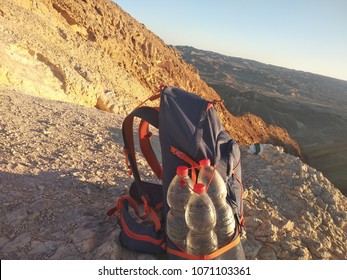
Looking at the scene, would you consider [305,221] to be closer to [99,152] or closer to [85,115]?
[99,152]

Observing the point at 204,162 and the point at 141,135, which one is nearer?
the point at 204,162

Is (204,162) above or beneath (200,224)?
above

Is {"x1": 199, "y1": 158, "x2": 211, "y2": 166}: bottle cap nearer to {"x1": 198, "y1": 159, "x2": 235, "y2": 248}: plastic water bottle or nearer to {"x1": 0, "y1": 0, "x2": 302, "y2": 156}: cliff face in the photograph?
{"x1": 198, "y1": 159, "x2": 235, "y2": 248}: plastic water bottle

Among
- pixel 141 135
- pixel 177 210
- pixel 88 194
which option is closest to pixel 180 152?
pixel 177 210

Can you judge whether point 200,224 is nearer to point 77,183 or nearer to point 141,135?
point 141,135

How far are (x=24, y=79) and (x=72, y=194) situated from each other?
17.3 ft

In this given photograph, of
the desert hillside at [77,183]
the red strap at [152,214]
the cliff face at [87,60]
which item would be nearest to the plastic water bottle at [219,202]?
→ the red strap at [152,214]

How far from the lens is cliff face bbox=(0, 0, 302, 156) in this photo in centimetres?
823

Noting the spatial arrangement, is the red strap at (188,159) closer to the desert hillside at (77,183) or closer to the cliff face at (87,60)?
the desert hillside at (77,183)

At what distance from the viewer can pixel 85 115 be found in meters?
5.72

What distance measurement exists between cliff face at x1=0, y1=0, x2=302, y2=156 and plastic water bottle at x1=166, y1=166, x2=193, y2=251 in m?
5.75

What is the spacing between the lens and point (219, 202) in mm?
2291

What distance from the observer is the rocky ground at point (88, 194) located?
2459mm

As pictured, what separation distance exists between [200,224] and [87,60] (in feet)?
40.4
